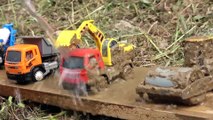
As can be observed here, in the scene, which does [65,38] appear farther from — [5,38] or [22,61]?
[5,38]

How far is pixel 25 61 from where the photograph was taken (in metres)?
2.24

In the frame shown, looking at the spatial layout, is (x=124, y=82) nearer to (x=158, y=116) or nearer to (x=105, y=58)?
(x=105, y=58)

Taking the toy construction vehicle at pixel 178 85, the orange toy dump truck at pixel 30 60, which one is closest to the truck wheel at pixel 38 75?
the orange toy dump truck at pixel 30 60

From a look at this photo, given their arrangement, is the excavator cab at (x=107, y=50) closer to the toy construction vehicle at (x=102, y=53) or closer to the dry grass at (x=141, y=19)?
A: the toy construction vehicle at (x=102, y=53)

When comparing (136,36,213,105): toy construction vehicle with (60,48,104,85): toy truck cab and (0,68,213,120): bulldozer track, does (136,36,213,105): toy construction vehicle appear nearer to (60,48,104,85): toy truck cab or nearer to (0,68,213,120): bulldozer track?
(0,68,213,120): bulldozer track

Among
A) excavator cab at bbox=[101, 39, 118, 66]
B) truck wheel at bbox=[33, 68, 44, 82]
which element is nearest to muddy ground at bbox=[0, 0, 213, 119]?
excavator cab at bbox=[101, 39, 118, 66]

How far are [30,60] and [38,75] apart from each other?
0.10 m

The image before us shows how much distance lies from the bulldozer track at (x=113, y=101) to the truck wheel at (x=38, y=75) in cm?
2

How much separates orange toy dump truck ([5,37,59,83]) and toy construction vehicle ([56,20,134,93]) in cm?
23

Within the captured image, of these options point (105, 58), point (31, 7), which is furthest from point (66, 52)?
point (31, 7)

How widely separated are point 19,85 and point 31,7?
148 centimetres

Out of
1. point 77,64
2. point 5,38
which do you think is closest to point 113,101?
point 77,64

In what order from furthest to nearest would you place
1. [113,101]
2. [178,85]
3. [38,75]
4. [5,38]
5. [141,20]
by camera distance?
[141,20] < [5,38] < [38,75] < [113,101] < [178,85]

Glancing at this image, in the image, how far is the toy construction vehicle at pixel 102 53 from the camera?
2.05 metres
